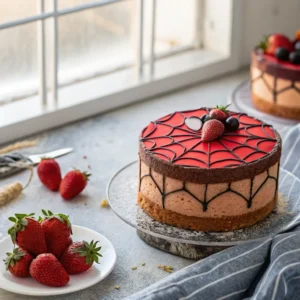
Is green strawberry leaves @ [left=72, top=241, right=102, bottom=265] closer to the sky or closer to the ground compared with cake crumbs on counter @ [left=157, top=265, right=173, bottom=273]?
closer to the sky

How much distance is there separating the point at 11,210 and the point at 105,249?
31 centimetres

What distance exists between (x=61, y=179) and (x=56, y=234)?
17.0 inches

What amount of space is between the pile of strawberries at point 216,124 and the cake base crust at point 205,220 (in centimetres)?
17

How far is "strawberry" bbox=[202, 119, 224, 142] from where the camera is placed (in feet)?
5.90

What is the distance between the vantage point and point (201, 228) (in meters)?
1.77

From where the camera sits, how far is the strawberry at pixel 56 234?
1635 mm

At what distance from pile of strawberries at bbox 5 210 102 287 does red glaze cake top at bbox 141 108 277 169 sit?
0.26 meters

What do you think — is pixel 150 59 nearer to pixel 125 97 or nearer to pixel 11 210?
pixel 125 97

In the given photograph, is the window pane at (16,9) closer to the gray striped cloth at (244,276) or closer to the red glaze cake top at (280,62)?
the red glaze cake top at (280,62)

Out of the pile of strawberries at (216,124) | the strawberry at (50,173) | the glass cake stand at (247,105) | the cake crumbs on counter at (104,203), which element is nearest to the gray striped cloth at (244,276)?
the pile of strawberries at (216,124)

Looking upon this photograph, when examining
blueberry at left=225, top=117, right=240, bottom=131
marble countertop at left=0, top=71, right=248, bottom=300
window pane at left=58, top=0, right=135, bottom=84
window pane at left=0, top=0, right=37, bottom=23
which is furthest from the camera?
window pane at left=58, top=0, right=135, bottom=84

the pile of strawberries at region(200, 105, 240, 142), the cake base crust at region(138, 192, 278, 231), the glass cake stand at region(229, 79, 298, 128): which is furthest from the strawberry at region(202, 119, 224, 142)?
the glass cake stand at region(229, 79, 298, 128)

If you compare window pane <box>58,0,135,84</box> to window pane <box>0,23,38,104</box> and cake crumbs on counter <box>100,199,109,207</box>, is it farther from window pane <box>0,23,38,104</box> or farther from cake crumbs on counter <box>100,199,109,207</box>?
cake crumbs on counter <box>100,199,109,207</box>

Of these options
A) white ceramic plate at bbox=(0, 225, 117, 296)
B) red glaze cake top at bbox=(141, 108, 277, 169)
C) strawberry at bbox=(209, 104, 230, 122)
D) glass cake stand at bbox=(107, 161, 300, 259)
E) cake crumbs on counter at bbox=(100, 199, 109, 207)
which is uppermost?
strawberry at bbox=(209, 104, 230, 122)
